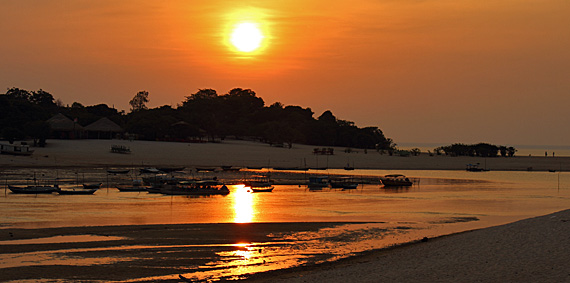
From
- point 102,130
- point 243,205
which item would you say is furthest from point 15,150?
point 243,205

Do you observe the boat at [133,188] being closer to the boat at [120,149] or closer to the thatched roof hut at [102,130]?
the boat at [120,149]

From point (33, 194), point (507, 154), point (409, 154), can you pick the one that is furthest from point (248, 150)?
point (507, 154)

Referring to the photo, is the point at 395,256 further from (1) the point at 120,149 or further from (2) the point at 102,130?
(2) the point at 102,130

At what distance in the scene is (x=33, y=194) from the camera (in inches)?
1944

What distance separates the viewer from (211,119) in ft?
517

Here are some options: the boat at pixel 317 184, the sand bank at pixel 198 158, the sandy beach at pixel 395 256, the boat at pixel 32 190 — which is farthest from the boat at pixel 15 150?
the sandy beach at pixel 395 256

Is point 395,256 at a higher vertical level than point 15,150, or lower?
lower

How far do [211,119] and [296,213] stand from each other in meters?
119

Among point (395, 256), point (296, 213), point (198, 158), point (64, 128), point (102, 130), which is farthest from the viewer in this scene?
point (102, 130)

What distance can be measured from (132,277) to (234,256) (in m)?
4.92

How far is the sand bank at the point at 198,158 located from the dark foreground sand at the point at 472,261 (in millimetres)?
63447

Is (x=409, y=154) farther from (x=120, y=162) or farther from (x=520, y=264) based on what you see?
(x=520, y=264)

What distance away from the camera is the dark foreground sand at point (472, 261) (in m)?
18.1

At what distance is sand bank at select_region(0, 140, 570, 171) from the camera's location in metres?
85.9
